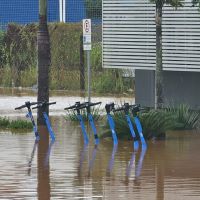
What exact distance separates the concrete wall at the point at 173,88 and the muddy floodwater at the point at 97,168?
203 cm

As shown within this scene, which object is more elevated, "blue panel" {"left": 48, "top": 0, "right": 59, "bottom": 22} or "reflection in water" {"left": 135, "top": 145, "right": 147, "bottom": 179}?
"blue panel" {"left": 48, "top": 0, "right": 59, "bottom": 22}

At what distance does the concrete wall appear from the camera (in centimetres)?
2173

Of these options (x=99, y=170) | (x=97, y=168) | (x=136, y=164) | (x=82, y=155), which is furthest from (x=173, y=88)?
(x=99, y=170)

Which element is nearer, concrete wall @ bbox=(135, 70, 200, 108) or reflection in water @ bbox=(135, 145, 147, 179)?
reflection in water @ bbox=(135, 145, 147, 179)

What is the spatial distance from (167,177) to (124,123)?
484cm

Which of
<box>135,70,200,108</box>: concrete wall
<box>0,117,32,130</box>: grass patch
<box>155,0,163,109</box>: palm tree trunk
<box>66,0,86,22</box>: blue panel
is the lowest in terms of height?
<box>0,117,32,130</box>: grass patch

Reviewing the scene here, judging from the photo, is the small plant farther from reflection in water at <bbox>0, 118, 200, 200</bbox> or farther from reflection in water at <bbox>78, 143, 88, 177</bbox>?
reflection in water at <bbox>78, 143, 88, 177</bbox>

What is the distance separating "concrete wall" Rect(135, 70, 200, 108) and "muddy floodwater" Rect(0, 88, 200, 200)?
6.65 ft

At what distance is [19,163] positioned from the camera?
15.2 m

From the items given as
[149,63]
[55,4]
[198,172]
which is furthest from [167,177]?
[55,4]

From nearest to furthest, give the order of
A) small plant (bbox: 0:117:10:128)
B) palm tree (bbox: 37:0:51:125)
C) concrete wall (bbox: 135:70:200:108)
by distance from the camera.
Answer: small plant (bbox: 0:117:10:128)
palm tree (bbox: 37:0:51:125)
concrete wall (bbox: 135:70:200:108)

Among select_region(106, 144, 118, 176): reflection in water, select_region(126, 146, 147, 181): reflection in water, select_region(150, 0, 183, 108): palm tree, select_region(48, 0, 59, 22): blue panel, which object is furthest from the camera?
select_region(48, 0, 59, 22): blue panel

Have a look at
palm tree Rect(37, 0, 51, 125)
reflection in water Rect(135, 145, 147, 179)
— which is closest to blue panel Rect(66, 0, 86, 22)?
palm tree Rect(37, 0, 51, 125)

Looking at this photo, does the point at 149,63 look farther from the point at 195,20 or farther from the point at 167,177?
the point at 167,177
